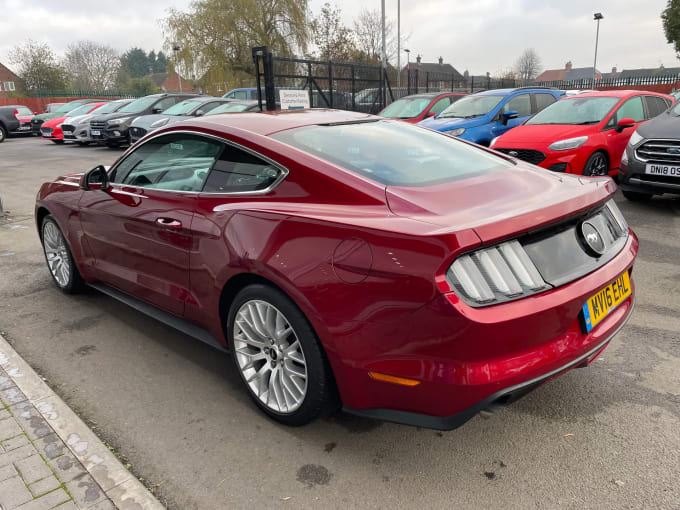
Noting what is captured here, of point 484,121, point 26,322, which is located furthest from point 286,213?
point 484,121

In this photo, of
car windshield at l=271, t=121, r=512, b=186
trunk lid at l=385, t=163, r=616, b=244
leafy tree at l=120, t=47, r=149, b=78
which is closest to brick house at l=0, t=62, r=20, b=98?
leafy tree at l=120, t=47, r=149, b=78

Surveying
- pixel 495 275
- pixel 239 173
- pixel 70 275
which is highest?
pixel 239 173

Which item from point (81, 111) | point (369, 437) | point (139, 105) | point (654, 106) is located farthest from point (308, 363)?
point (81, 111)

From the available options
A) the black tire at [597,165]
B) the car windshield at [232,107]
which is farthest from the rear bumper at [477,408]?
the car windshield at [232,107]

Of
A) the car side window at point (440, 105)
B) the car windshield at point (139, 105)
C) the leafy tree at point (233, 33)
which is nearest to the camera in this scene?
the car side window at point (440, 105)

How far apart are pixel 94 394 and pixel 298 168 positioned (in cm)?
183

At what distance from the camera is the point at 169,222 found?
318 centimetres

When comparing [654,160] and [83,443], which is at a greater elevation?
[654,160]

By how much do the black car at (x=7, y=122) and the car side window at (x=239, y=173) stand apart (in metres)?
24.9

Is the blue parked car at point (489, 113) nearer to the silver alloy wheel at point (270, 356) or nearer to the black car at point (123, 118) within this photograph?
the silver alloy wheel at point (270, 356)

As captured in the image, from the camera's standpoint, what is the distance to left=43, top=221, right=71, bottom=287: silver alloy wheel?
461cm

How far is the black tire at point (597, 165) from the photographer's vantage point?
7688 millimetres

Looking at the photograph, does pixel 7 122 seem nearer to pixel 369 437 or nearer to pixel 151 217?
pixel 151 217

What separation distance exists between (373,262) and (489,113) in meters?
9.38
